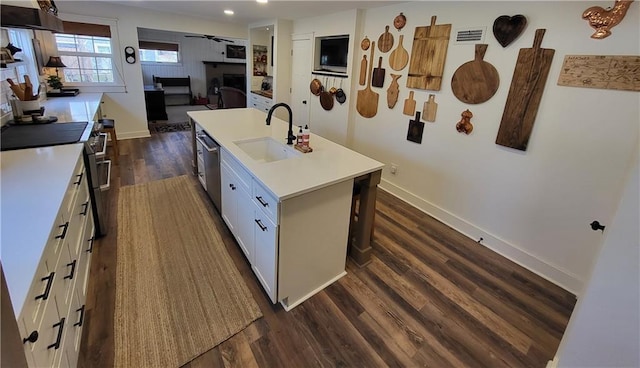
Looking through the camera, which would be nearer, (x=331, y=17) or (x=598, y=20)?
(x=598, y=20)

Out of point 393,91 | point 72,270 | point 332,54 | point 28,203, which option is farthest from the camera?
point 332,54

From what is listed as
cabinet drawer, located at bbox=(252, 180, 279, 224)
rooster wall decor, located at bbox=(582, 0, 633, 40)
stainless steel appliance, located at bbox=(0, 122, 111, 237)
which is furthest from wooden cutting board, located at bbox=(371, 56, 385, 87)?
stainless steel appliance, located at bbox=(0, 122, 111, 237)

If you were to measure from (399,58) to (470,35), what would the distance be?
80cm

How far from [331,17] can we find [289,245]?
3.61 meters

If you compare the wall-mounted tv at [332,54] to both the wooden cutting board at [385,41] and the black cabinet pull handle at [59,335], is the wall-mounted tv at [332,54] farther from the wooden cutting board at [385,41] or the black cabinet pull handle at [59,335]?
the black cabinet pull handle at [59,335]

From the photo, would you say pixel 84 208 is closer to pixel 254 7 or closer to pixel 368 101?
pixel 368 101

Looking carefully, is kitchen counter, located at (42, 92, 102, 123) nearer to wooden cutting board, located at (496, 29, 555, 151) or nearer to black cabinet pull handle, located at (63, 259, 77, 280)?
black cabinet pull handle, located at (63, 259, 77, 280)

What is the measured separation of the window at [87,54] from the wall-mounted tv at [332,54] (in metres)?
3.34

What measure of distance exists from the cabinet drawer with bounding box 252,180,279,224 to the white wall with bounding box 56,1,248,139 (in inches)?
178

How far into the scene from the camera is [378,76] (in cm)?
356

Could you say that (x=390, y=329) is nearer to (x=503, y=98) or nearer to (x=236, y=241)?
(x=236, y=241)

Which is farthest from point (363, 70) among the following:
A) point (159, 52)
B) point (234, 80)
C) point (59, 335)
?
point (159, 52)

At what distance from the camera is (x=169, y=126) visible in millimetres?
6344

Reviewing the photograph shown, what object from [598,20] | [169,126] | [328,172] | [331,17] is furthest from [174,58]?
[598,20]
